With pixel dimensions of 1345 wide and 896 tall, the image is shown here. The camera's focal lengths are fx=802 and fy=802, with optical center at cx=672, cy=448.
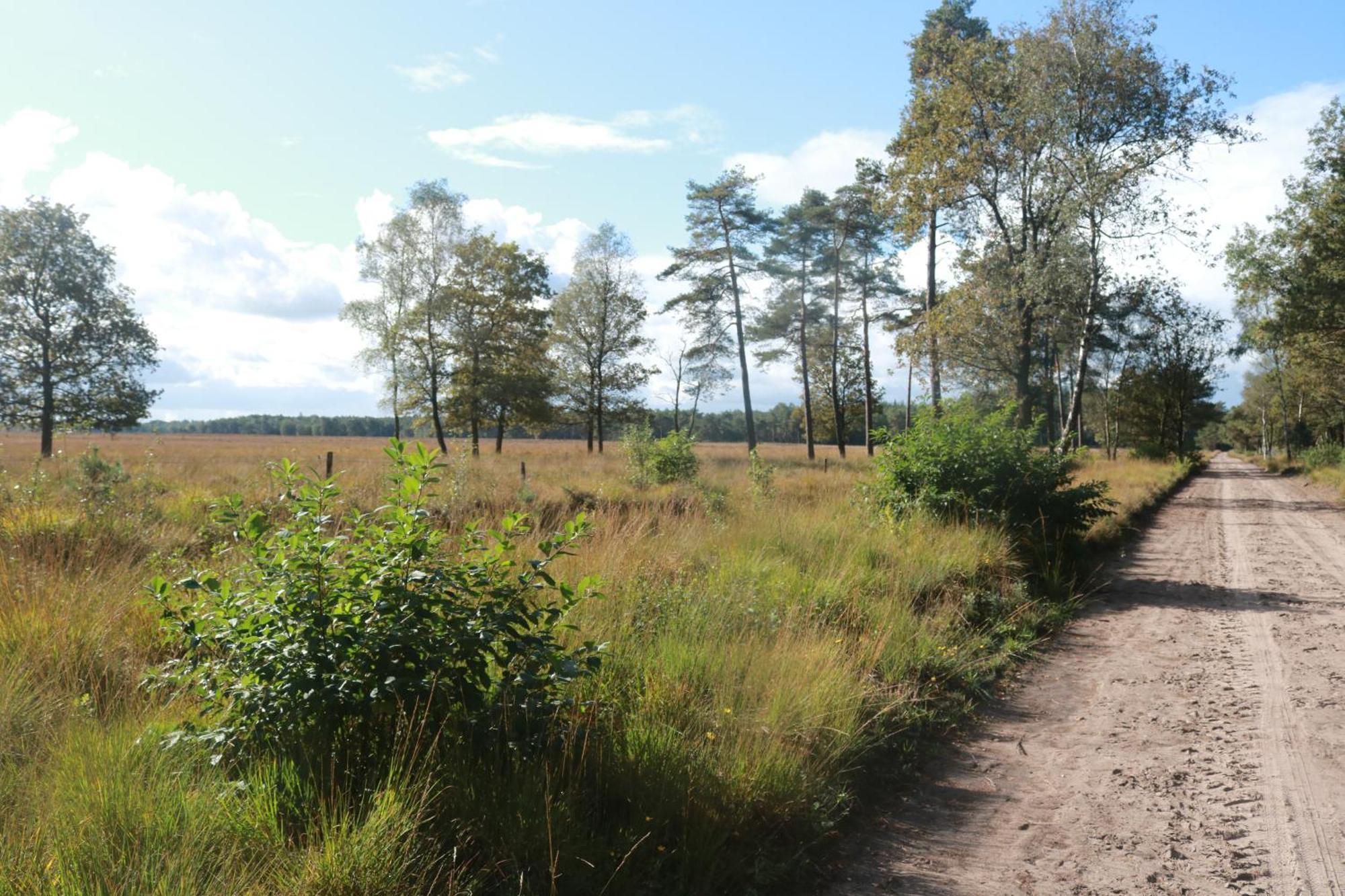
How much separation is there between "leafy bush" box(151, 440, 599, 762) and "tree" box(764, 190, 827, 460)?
114 feet

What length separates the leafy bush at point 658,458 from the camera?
67.1 feet

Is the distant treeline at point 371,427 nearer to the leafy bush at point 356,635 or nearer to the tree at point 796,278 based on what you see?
the tree at point 796,278

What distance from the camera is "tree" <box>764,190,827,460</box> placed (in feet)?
127

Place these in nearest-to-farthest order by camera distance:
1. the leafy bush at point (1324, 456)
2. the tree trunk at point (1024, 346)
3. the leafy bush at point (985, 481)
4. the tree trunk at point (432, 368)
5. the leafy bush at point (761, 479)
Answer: the leafy bush at point (985, 481) → the leafy bush at point (761, 479) → the tree trunk at point (1024, 346) → the leafy bush at point (1324, 456) → the tree trunk at point (432, 368)

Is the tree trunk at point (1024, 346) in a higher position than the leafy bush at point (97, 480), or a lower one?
higher

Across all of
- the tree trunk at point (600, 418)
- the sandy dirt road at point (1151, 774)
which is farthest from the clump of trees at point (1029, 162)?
the tree trunk at point (600, 418)

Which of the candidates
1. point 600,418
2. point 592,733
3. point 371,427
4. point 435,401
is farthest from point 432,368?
point 371,427

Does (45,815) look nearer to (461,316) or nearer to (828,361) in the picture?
(461,316)

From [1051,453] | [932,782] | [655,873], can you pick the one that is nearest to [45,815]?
[655,873]

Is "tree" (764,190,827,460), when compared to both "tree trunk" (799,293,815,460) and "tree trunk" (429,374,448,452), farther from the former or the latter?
"tree trunk" (429,374,448,452)

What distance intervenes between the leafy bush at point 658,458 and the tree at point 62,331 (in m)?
20.8

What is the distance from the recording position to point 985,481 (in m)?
10.6

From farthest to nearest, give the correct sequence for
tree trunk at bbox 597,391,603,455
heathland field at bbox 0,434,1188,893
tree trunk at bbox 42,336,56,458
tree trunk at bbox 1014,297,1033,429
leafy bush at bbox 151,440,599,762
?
tree trunk at bbox 597,391,603,455 → tree trunk at bbox 42,336,56,458 → tree trunk at bbox 1014,297,1033,429 → leafy bush at bbox 151,440,599,762 → heathland field at bbox 0,434,1188,893

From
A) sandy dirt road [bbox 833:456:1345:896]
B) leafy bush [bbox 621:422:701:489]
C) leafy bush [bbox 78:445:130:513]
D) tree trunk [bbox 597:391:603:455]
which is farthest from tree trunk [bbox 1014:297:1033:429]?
tree trunk [bbox 597:391:603:455]
